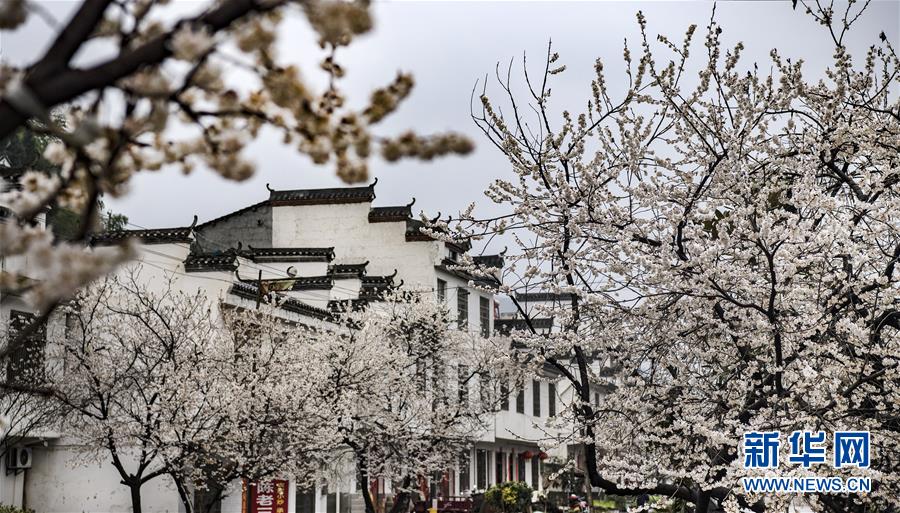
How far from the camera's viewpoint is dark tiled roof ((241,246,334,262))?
34.4 metres

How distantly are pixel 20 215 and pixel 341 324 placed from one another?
29032 mm

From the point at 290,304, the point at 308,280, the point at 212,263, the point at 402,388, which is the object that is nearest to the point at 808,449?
the point at 212,263

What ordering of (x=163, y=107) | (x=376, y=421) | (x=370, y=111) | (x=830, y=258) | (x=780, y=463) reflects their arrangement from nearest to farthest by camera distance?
(x=163, y=107) < (x=370, y=111) < (x=780, y=463) < (x=830, y=258) < (x=376, y=421)

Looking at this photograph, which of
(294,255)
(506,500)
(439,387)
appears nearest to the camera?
(506,500)

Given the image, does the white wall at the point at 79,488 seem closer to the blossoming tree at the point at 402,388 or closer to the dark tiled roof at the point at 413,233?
the blossoming tree at the point at 402,388

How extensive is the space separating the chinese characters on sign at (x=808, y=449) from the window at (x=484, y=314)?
110 ft

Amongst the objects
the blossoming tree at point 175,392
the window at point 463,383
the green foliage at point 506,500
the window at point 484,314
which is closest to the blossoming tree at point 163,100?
the blossoming tree at point 175,392

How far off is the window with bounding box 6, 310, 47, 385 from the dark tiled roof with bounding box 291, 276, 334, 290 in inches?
447

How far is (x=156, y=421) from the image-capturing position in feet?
67.9

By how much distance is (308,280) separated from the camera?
33.8m

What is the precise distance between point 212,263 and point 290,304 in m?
3.27

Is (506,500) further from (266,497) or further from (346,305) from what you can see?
(266,497)

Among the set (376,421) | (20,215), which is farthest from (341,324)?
(20,215)

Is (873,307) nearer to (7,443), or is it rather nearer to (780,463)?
(780,463)
